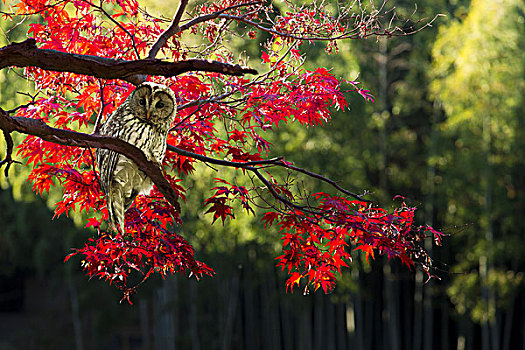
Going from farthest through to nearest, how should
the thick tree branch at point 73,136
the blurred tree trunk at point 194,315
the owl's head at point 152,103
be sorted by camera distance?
the blurred tree trunk at point 194,315 → the owl's head at point 152,103 → the thick tree branch at point 73,136

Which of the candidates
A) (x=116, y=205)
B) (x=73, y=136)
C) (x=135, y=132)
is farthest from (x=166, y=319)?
(x=73, y=136)

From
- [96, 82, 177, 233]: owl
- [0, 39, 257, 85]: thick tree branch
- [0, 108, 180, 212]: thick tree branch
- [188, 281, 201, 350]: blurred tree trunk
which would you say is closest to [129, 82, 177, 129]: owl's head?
[96, 82, 177, 233]: owl

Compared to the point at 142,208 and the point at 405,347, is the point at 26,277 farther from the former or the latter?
the point at 142,208

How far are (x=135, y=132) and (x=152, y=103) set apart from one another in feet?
0.40

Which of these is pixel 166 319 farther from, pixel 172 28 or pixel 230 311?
pixel 172 28

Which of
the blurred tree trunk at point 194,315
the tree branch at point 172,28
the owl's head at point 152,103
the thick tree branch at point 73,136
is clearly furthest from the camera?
the blurred tree trunk at point 194,315

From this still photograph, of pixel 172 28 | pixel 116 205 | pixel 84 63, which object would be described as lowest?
pixel 116 205

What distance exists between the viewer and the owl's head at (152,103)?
233cm

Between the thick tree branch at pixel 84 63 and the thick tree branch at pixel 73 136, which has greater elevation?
the thick tree branch at pixel 84 63

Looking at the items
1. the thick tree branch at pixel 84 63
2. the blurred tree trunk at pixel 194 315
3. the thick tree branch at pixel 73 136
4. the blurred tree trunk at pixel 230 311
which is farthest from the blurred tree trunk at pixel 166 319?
the thick tree branch at pixel 84 63

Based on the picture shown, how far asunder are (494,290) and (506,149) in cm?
166

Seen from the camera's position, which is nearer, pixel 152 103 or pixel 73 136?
pixel 73 136

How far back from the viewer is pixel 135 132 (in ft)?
7.69

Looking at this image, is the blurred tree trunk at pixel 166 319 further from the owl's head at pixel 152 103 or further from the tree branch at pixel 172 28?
the owl's head at pixel 152 103
